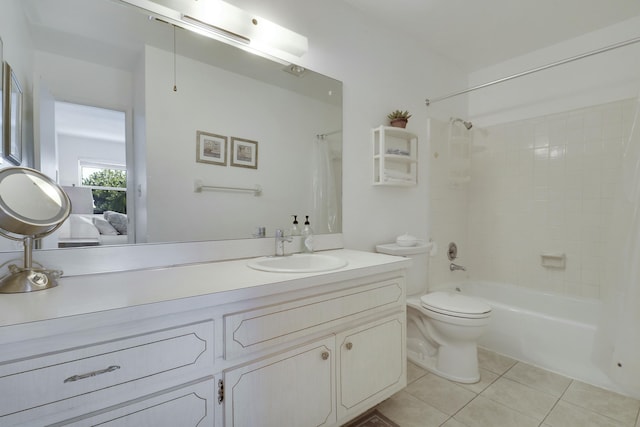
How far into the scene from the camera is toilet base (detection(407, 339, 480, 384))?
1.83 m

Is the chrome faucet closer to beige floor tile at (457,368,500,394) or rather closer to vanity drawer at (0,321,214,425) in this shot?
vanity drawer at (0,321,214,425)

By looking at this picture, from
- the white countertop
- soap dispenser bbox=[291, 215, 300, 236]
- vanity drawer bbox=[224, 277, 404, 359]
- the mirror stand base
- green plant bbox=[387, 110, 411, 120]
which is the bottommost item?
vanity drawer bbox=[224, 277, 404, 359]

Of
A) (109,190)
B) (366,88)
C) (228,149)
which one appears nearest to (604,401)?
(366,88)

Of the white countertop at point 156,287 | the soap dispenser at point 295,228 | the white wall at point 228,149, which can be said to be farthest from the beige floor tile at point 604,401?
the white wall at point 228,149

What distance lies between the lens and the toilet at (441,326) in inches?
69.3

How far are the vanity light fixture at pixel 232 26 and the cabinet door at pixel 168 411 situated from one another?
4.79 feet

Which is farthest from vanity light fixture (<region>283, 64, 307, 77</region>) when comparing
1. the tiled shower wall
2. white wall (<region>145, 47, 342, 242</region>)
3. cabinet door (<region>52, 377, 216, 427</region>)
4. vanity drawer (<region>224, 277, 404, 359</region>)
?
cabinet door (<region>52, 377, 216, 427</region>)

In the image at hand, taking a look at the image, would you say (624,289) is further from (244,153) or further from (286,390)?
(244,153)

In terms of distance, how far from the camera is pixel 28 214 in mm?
906

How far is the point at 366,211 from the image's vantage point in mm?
2057

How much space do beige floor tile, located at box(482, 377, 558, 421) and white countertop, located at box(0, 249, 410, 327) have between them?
113 cm

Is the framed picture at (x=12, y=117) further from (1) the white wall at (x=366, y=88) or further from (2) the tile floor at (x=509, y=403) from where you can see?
(2) the tile floor at (x=509, y=403)

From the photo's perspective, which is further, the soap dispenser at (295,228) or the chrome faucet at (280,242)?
the soap dispenser at (295,228)

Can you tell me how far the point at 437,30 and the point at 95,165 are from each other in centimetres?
243
